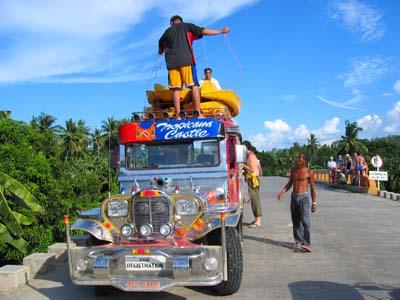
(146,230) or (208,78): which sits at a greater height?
(208,78)

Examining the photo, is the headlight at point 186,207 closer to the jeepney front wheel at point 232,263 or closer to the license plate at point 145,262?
the jeepney front wheel at point 232,263

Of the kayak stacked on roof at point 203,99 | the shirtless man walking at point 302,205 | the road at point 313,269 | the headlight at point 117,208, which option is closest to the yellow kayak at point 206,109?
the kayak stacked on roof at point 203,99

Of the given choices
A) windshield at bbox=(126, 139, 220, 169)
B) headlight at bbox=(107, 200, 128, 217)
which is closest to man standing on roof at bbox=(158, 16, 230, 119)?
windshield at bbox=(126, 139, 220, 169)

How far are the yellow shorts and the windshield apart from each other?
1.32 metres

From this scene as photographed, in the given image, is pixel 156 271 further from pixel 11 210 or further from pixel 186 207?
pixel 11 210

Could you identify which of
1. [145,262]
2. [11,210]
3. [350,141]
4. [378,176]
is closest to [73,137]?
[350,141]

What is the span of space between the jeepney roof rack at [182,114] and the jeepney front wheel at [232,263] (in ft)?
7.19

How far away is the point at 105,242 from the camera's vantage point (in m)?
6.55

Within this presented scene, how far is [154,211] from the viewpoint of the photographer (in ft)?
20.4

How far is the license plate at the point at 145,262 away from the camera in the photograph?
5703 mm

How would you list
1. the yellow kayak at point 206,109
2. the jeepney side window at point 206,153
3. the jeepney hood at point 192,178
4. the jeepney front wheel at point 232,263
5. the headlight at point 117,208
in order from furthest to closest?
the yellow kayak at point 206,109
the jeepney side window at point 206,153
the jeepney hood at point 192,178
the headlight at point 117,208
the jeepney front wheel at point 232,263

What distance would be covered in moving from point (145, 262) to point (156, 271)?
0.16 meters

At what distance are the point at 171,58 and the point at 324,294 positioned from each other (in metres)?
4.59

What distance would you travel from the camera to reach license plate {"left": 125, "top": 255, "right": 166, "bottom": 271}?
5.70 metres
